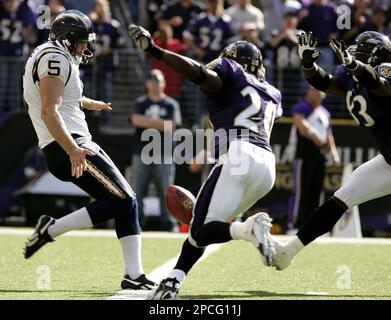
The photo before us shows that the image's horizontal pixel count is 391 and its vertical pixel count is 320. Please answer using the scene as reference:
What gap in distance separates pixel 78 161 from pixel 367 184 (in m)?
1.85

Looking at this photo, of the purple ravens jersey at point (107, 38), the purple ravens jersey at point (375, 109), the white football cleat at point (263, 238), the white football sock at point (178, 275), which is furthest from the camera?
the purple ravens jersey at point (107, 38)

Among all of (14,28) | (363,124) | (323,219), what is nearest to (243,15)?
(14,28)

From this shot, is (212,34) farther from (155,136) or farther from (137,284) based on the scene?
(137,284)

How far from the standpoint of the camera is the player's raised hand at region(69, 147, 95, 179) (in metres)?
5.47

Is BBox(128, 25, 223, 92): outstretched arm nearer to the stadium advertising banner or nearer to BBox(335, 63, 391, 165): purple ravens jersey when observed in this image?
BBox(335, 63, 391, 165): purple ravens jersey

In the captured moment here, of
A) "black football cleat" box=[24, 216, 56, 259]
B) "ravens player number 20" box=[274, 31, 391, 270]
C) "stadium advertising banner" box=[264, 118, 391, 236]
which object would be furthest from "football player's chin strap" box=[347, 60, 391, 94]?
"stadium advertising banner" box=[264, 118, 391, 236]

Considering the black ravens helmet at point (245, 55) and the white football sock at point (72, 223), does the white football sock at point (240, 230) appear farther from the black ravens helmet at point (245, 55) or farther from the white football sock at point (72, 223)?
the white football sock at point (72, 223)

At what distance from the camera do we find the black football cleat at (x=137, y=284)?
5.74 meters

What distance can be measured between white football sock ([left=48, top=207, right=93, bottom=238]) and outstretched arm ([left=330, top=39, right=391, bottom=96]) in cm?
178

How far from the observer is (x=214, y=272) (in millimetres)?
6738

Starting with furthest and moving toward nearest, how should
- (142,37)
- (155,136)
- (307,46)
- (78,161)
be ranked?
(155,136) < (307,46) < (78,161) < (142,37)

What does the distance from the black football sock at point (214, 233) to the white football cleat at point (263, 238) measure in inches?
7.1

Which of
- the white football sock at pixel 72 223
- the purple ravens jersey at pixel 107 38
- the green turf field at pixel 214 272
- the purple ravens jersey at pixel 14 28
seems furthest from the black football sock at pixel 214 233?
the purple ravens jersey at pixel 14 28

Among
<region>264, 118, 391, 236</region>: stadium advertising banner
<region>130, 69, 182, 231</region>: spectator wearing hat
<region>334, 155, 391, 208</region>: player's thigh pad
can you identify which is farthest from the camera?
<region>264, 118, 391, 236</region>: stadium advertising banner
